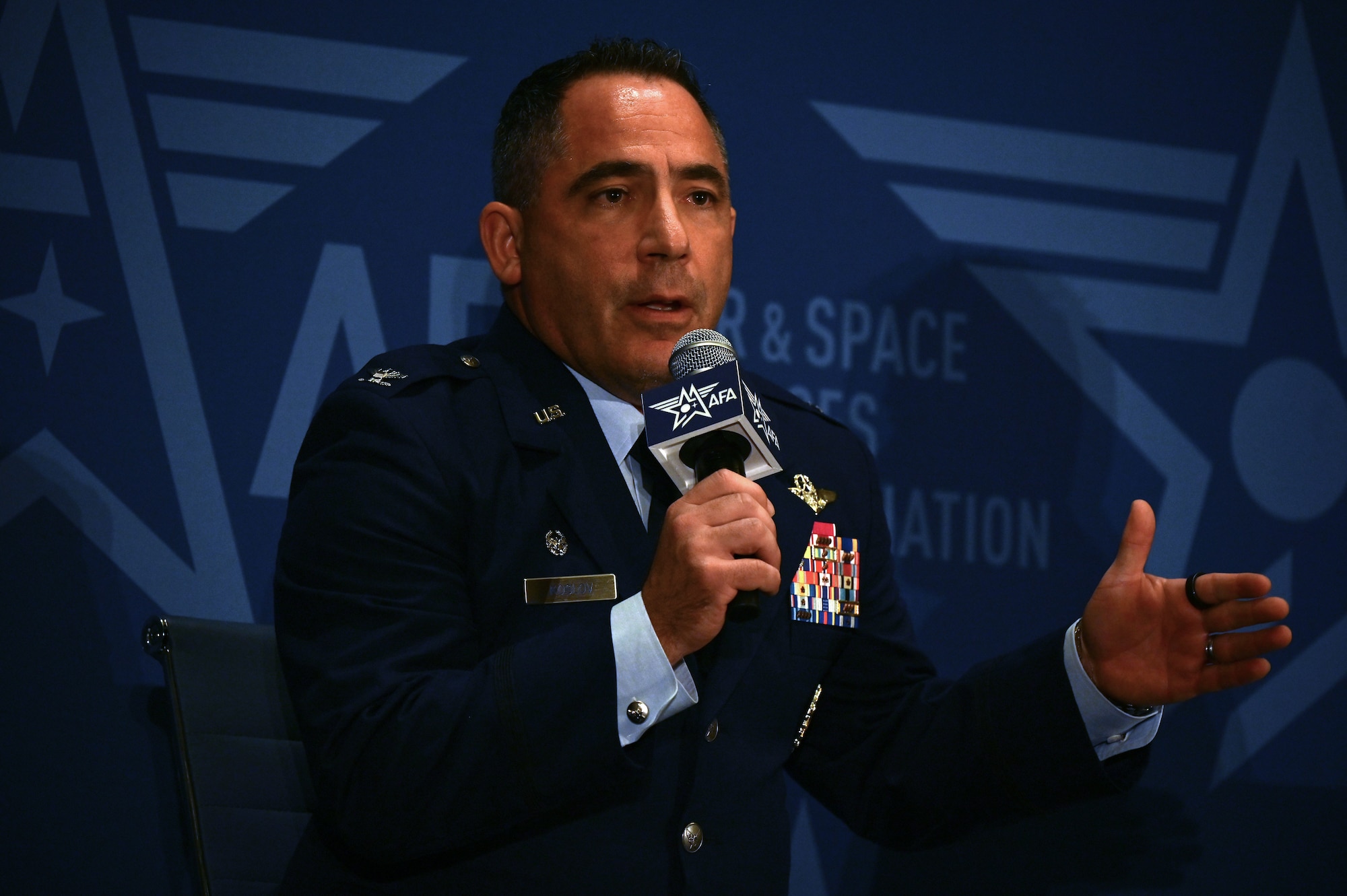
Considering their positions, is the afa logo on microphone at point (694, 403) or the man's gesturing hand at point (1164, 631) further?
the man's gesturing hand at point (1164, 631)

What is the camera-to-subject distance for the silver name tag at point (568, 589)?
5.95ft

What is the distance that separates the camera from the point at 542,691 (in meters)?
1.55

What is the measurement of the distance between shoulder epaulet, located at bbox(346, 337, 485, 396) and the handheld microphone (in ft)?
1.71

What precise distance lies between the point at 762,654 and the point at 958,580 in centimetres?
110

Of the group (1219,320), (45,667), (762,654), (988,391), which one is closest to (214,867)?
(45,667)

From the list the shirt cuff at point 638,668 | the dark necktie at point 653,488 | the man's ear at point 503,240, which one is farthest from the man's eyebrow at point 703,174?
the shirt cuff at point 638,668

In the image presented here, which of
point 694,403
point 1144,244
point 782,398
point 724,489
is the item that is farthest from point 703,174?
point 1144,244

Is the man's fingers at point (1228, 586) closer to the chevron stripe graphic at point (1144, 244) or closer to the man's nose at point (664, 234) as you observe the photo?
the man's nose at point (664, 234)

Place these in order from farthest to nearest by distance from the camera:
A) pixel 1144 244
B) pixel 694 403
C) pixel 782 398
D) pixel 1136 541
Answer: pixel 1144 244
pixel 782 398
pixel 1136 541
pixel 694 403

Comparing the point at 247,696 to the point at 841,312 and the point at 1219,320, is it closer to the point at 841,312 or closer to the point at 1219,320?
the point at 841,312

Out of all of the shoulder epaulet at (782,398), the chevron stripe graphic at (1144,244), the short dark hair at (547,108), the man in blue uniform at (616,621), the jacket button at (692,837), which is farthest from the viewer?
the chevron stripe graphic at (1144,244)

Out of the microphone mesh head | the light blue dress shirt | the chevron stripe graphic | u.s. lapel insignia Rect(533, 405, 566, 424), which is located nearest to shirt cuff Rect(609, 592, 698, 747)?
the light blue dress shirt

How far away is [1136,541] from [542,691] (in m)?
0.85

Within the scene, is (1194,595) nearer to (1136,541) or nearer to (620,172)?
(1136,541)
